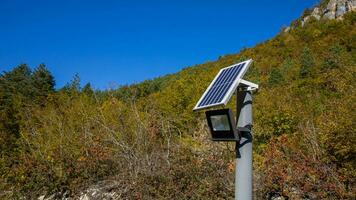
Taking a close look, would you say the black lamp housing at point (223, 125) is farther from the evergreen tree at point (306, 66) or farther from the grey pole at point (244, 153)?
the evergreen tree at point (306, 66)

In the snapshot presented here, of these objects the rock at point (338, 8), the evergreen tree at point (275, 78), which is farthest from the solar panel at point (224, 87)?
the rock at point (338, 8)

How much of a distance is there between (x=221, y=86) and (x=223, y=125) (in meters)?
0.60

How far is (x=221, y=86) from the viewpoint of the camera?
4441 millimetres

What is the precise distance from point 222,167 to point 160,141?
2.05 m

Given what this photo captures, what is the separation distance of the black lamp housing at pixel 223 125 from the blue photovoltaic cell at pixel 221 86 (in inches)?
5.1

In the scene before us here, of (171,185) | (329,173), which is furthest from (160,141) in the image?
(329,173)

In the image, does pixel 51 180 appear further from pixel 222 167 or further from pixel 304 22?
pixel 304 22

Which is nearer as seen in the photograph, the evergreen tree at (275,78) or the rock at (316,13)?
the evergreen tree at (275,78)

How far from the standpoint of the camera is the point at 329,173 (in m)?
7.99

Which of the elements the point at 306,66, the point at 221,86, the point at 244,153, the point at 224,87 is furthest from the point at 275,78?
the point at 244,153

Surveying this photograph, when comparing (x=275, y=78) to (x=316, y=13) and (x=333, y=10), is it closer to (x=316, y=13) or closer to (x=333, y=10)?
(x=333, y=10)

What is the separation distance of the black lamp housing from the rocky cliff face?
67.3 meters

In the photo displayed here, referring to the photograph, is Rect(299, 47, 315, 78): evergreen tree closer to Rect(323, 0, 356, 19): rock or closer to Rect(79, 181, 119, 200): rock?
Rect(323, 0, 356, 19): rock

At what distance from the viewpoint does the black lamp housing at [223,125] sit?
3.87 metres
